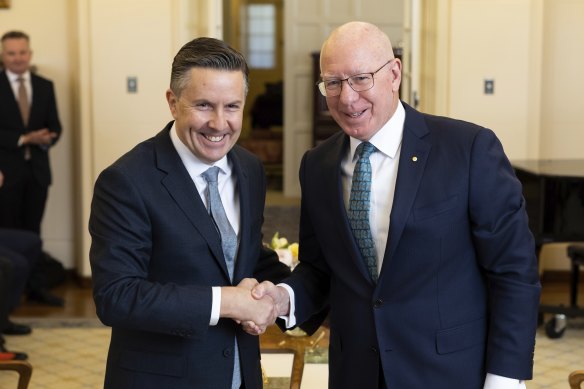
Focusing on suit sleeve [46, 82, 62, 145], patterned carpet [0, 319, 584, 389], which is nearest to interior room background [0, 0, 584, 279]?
suit sleeve [46, 82, 62, 145]

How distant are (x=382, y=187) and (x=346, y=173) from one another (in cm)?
16

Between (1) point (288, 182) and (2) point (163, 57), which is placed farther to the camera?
(1) point (288, 182)

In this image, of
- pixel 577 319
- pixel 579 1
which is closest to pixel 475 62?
pixel 579 1

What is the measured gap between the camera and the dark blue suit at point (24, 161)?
7.82 m

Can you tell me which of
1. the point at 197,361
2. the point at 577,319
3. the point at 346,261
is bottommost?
the point at 577,319

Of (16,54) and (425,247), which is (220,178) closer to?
(425,247)

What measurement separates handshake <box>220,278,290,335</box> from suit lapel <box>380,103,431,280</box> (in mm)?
338

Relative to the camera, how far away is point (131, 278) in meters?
2.45

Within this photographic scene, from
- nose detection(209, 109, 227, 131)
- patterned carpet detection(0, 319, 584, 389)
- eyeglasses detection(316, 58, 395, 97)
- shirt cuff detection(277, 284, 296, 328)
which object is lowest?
patterned carpet detection(0, 319, 584, 389)

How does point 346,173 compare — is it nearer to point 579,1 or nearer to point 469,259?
point 469,259

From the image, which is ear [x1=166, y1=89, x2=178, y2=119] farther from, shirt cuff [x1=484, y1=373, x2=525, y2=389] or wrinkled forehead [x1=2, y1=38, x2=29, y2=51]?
wrinkled forehead [x1=2, y1=38, x2=29, y2=51]

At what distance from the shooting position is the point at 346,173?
280cm

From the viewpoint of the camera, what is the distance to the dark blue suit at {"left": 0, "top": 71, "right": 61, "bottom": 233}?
25.7 feet

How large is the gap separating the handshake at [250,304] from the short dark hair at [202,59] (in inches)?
20.9
